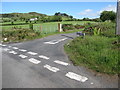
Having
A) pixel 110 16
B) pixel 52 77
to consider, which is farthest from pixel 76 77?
pixel 110 16

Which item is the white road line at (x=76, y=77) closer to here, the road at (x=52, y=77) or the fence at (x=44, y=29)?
the road at (x=52, y=77)

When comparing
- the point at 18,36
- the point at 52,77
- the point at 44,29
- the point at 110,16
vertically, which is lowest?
the point at 52,77

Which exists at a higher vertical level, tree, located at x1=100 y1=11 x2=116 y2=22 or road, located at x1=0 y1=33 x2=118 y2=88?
tree, located at x1=100 y1=11 x2=116 y2=22

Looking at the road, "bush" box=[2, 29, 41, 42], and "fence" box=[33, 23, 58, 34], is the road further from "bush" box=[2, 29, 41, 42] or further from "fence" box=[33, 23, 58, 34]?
"fence" box=[33, 23, 58, 34]

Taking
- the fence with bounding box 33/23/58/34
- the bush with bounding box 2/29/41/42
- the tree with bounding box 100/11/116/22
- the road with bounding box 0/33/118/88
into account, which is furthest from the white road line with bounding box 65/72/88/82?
the tree with bounding box 100/11/116/22

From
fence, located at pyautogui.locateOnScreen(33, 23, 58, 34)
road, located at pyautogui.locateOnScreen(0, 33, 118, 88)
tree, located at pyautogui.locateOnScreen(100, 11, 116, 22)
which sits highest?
tree, located at pyautogui.locateOnScreen(100, 11, 116, 22)

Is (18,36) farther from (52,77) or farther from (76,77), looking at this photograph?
(76,77)

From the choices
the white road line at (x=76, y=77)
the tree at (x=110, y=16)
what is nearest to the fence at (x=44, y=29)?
the white road line at (x=76, y=77)

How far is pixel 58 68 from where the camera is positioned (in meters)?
4.69

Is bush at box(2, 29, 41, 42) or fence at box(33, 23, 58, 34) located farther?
fence at box(33, 23, 58, 34)

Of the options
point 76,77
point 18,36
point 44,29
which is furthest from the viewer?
point 44,29

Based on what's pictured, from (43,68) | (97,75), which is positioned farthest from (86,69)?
(43,68)

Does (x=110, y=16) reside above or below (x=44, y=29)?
above

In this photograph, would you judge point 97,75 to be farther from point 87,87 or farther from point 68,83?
point 68,83
